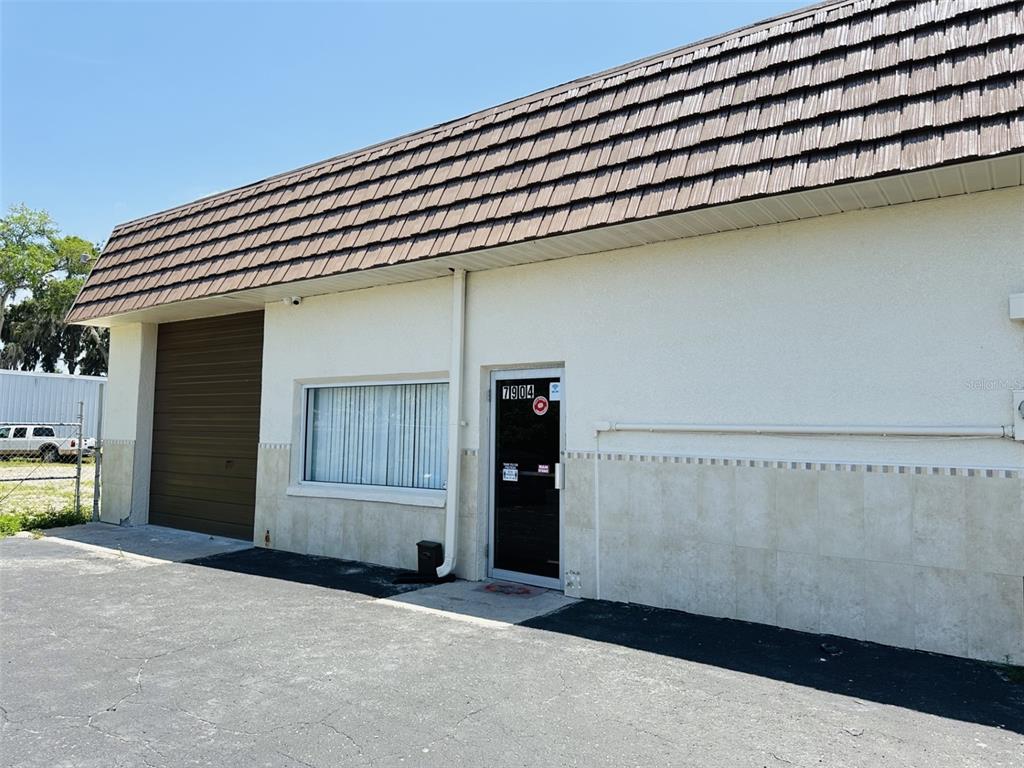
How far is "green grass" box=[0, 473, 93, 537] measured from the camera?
11.5m

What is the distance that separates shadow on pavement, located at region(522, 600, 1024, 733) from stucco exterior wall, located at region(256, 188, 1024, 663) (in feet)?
0.69

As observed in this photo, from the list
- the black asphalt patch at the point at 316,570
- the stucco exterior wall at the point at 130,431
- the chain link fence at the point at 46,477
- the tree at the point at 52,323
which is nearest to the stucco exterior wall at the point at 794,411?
the black asphalt patch at the point at 316,570

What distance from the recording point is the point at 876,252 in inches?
227

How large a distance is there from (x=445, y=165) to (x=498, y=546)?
4.40m

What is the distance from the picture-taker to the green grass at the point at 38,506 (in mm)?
11539

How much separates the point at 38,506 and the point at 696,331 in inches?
527

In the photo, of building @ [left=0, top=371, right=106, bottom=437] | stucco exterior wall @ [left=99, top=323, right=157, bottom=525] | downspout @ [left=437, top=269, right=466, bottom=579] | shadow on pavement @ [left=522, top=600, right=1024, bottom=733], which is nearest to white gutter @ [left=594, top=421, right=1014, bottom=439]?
shadow on pavement @ [left=522, top=600, right=1024, bottom=733]

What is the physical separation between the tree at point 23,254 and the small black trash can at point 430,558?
40.9m

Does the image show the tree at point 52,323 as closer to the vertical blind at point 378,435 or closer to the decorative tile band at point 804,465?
the vertical blind at point 378,435

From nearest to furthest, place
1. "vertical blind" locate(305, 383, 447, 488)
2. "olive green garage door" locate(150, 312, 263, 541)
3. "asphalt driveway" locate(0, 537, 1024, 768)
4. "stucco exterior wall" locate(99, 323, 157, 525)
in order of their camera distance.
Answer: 1. "asphalt driveway" locate(0, 537, 1024, 768)
2. "vertical blind" locate(305, 383, 447, 488)
3. "olive green garage door" locate(150, 312, 263, 541)
4. "stucco exterior wall" locate(99, 323, 157, 525)

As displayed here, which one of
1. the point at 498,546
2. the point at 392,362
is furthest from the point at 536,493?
the point at 392,362

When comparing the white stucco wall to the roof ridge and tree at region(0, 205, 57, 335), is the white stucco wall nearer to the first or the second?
the roof ridge

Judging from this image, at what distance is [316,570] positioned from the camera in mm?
8609

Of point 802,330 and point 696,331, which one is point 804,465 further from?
point 696,331
